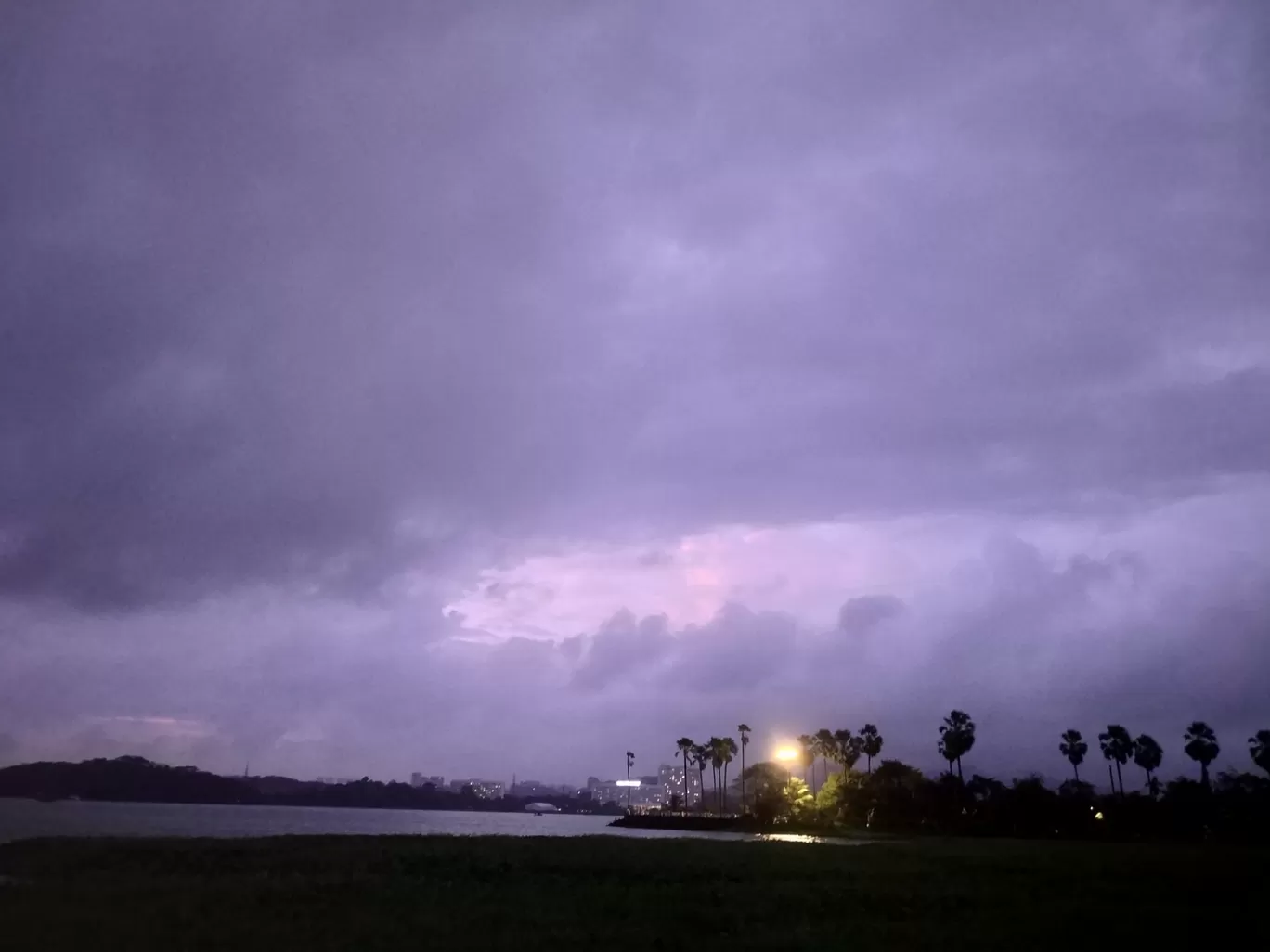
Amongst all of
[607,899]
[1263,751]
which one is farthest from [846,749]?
[607,899]

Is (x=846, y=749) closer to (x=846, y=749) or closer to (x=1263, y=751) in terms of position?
(x=846, y=749)

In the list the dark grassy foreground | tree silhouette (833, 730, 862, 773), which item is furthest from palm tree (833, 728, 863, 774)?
the dark grassy foreground

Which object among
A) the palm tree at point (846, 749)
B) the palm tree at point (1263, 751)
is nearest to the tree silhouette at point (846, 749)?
the palm tree at point (846, 749)

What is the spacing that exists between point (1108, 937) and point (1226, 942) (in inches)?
121

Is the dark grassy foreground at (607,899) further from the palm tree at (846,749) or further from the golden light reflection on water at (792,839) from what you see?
the palm tree at (846,749)

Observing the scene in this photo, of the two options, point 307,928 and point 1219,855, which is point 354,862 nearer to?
point 307,928

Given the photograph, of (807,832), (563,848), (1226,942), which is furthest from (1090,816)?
(1226,942)

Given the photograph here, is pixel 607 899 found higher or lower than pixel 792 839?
higher

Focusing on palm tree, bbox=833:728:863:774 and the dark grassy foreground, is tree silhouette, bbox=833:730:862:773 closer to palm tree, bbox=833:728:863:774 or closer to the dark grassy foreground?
palm tree, bbox=833:728:863:774

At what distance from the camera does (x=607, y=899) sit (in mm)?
32469

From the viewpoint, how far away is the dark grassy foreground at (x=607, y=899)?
2538 centimetres

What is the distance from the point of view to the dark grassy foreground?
2538cm

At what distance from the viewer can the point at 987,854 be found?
184 ft

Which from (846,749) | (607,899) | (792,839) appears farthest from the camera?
(846,749)
